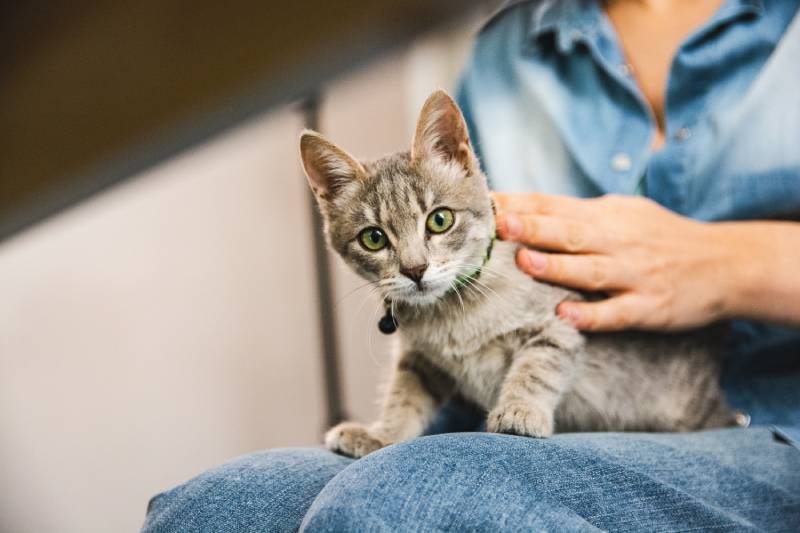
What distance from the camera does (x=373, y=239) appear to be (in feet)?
2.42

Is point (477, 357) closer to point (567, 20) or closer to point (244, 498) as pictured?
point (244, 498)

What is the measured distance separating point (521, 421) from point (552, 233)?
26 cm

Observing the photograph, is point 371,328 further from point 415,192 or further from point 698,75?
point 698,75

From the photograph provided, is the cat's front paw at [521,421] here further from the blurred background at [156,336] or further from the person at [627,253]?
the blurred background at [156,336]

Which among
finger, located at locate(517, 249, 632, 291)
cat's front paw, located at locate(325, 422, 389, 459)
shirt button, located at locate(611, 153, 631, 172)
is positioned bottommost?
cat's front paw, located at locate(325, 422, 389, 459)

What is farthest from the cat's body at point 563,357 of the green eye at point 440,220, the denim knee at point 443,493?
the denim knee at point 443,493

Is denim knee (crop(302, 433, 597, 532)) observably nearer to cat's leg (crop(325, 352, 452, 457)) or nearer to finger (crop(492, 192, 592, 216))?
cat's leg (crop(325, 352, 452, 457))

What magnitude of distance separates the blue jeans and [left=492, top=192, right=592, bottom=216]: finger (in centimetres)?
30

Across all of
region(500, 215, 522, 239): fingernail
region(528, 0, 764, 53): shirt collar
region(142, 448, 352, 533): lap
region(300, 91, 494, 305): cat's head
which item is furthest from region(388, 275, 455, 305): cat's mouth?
region(528, 0, 764, 53): shirt collar

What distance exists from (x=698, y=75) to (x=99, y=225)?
4.20 feet

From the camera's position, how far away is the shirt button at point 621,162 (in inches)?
37.1

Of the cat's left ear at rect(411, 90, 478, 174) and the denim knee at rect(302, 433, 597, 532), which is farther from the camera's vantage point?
the cat's left ear at rect(411, 90, 478, 174)

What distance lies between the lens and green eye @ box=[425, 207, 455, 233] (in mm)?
732

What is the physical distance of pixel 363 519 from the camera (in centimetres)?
50
